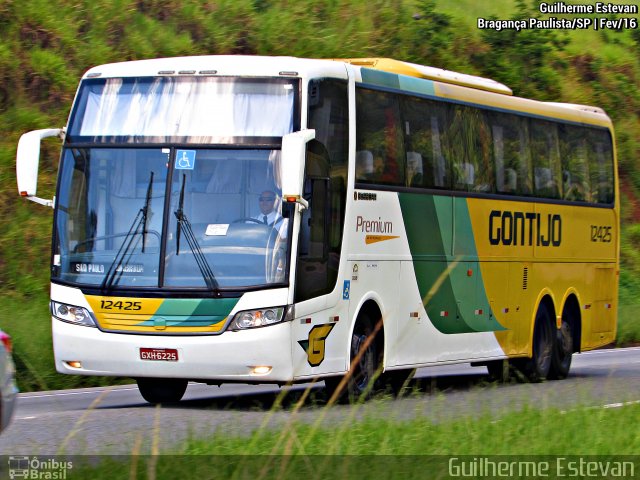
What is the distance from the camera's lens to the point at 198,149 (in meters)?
13.7

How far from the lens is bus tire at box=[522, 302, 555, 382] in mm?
19703

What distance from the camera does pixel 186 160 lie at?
13617 millimetres

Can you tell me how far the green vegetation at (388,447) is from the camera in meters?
7.98

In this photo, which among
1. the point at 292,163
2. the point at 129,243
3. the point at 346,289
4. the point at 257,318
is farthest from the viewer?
the point at 346,289

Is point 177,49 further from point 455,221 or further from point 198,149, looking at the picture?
point 198,149

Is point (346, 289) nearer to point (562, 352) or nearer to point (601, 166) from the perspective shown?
point (562, 352)

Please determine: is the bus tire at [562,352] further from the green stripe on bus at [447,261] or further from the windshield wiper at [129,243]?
the windshield wiper at [129,243]

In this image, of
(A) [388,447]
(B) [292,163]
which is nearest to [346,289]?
(B) [292,163]

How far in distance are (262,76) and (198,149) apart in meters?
1.01

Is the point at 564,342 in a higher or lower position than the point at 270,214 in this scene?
lower

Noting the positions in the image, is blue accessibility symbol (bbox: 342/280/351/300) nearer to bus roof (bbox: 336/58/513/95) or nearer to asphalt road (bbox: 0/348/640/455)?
asphalt road (bbox: 0/348/640/455)

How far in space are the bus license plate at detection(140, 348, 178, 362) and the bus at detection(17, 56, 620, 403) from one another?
1 centimetres

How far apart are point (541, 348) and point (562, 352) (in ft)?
2.45

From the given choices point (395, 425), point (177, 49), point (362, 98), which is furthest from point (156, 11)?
point (395, 425)
